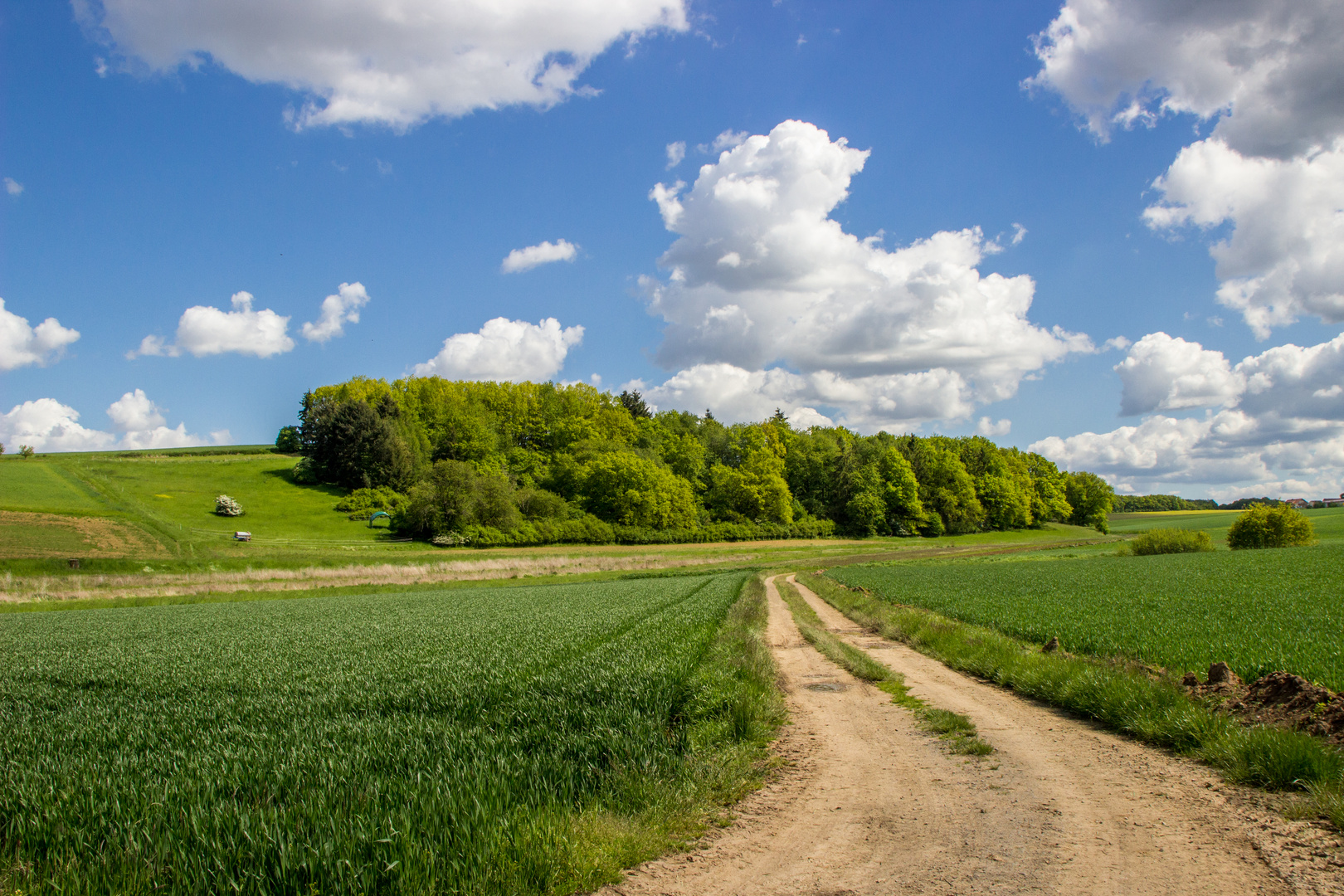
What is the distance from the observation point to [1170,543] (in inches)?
2299

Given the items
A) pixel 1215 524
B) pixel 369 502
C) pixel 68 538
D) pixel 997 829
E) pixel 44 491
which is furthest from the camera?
pixel 1215 524

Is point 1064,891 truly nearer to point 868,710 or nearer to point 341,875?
point 341,875

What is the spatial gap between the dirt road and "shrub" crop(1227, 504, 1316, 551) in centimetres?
6841

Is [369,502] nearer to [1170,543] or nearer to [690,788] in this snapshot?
[690,788]

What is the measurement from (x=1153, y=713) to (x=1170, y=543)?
6282cm

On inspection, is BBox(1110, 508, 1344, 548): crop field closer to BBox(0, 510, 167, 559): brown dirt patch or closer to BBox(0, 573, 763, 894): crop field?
BBox(0, 573, 763, 894): crop field

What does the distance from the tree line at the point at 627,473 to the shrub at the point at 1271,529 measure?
38.3 meters

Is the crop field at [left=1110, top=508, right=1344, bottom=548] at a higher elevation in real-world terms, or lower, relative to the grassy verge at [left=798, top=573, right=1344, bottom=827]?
lower

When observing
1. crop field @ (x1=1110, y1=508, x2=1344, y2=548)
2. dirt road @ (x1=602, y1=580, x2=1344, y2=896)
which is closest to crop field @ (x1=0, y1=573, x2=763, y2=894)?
dirt road @ (x1=602, y1=580, x2=1344, y2=896)

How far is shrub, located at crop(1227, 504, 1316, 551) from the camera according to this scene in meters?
58.1

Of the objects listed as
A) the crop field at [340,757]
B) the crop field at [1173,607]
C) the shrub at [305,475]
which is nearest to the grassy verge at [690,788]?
the crop field at [340,757]

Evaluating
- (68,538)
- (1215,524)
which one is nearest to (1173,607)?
(68,538)

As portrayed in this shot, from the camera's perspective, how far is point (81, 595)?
123ft

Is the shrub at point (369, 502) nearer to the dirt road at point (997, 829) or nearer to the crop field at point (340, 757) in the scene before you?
the crop field at point (340, 757)
